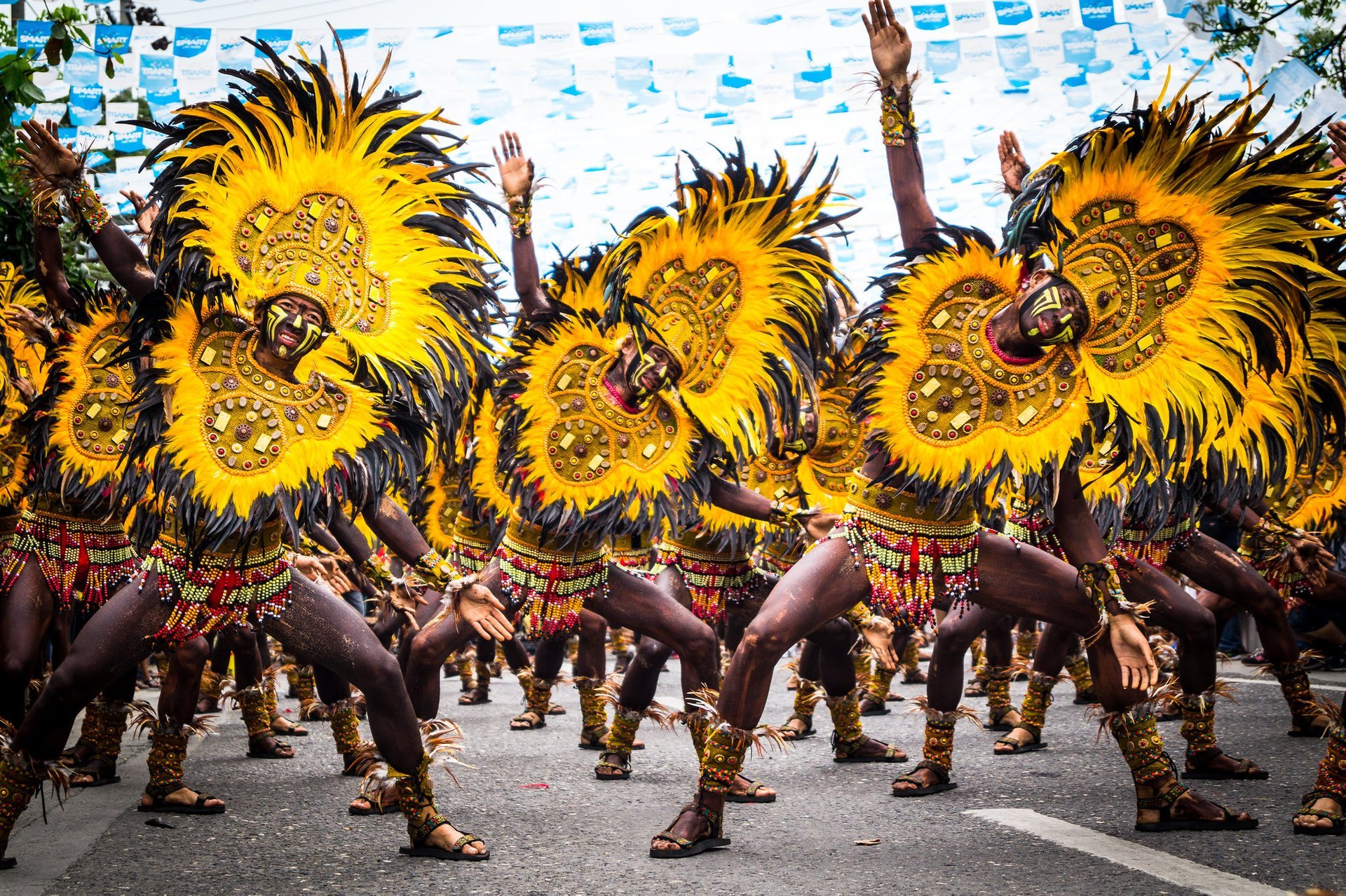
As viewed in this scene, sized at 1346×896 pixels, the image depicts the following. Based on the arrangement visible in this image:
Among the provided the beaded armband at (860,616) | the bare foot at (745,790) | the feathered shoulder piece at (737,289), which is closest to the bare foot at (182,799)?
the bare foot at (745,790)

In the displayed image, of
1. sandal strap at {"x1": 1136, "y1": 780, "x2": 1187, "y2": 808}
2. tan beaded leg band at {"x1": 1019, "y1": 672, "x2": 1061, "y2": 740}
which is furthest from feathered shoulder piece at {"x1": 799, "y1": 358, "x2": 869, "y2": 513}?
sandal strap at {"x1": 1136, "y1": 780, "x2": 1187, "y2": 808}

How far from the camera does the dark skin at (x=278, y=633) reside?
3781 millimetres

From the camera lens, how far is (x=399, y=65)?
33.7 feet

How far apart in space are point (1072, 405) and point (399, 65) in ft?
25.7

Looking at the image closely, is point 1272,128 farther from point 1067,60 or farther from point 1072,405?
point 1072,405

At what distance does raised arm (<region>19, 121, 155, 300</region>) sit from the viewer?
154 inches

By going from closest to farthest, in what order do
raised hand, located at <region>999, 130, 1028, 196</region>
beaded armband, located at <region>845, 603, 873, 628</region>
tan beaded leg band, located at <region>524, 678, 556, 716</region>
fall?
beaded armband, located at <region>845, 603, 873, 628</region> < raised hand, located at <region>999, 130, 1028, 196</region> < tan beaded leg band, located at <region>524, 678, 556, 716</region>

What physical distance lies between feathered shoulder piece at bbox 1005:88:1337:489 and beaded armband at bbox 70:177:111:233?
2922mm

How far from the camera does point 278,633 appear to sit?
394cm

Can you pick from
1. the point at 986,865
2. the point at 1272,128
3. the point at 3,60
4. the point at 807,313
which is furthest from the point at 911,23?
the point at 986,865

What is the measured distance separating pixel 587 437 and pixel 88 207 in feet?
6.94

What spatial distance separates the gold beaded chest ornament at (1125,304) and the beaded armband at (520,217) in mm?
2164

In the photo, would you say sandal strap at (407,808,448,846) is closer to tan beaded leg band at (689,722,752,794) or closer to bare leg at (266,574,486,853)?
bare leg at (266,574,486,853)

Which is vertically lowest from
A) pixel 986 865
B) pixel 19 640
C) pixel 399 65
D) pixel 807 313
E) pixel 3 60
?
pixel 986 865
